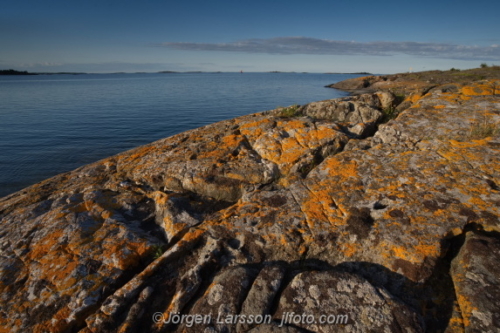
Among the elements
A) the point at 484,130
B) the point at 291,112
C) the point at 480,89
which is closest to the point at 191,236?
the point at 291,112

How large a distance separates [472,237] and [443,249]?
47cm

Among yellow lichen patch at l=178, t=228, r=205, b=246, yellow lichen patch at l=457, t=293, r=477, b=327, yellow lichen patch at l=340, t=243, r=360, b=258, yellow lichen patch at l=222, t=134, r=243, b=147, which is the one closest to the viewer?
yellow lichen patch at l=457, t=293, r=477, b=327

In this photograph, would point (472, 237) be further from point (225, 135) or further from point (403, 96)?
point (403, 96)

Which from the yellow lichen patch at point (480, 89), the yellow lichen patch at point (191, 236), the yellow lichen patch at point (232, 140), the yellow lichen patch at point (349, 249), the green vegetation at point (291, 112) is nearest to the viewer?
the yellow lichen patch at point (349, 249)

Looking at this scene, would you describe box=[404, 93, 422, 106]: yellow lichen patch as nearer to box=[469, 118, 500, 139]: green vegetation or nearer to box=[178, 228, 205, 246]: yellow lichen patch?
box=[469, 118, 500, 139]: green vegetation

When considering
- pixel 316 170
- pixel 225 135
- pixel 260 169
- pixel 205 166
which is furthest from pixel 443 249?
pixel 225 135

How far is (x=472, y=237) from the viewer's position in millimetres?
3840

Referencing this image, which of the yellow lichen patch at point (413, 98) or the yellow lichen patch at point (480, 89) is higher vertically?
the yellow lichen patch at point (480, 89)

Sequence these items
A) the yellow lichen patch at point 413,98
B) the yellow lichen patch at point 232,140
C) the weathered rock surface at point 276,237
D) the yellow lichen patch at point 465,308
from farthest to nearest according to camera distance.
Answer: the yellow lichen patch at point 413,98
the yellow lichen patch at point 232,140
the weathered rock surface at point 276,237
the yellow lichen patch at point 465,308

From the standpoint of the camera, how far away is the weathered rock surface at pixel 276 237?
3324mm

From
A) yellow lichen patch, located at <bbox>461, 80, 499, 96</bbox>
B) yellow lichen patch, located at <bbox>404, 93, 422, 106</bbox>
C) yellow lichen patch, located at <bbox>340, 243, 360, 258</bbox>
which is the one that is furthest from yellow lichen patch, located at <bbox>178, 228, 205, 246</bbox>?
yellow lichen patch, located at <bbox>461, 80, 499, 96</bbox>

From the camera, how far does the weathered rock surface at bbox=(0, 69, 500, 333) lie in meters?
3.32

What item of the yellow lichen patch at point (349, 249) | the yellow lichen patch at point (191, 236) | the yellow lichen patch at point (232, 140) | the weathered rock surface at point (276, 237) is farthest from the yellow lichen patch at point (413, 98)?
the yellow lichen patch at point (191, 236)

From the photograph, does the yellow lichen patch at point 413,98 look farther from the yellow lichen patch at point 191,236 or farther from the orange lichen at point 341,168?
the yellow lichen patch at point 191,236
